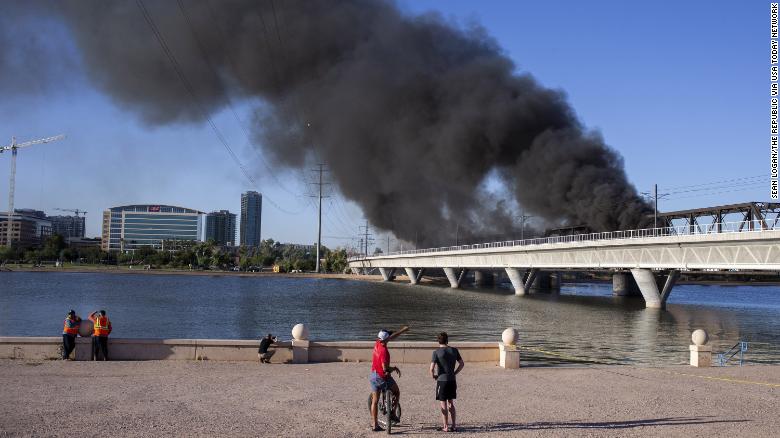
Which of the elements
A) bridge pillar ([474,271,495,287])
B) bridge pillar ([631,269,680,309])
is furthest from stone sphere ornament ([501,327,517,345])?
bridge pillar ([474,271,495,287])

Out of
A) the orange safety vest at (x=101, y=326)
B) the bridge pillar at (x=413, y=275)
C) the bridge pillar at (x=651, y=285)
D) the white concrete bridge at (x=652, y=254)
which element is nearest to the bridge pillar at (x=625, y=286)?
the white concrete bridge at (x=652, y=254)

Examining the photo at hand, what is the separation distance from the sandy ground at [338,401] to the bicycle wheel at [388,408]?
39 cm

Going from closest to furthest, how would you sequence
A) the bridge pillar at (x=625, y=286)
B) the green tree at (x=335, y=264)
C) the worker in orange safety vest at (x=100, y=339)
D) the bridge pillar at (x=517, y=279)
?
the worker in orange safety vest at (x=100, y=339) → the bridge pillar at (x=517, y=279) → the bridge pillar at (x=625, y=286) → the green tree at (x=335, y=264)

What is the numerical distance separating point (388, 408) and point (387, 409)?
6 centimetres

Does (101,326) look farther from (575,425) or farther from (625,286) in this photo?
(625,286)

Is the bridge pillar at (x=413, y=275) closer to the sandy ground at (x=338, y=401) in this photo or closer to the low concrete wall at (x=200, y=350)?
the low concrete wall at (x=200, y=350)

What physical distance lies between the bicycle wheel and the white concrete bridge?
3383 cm

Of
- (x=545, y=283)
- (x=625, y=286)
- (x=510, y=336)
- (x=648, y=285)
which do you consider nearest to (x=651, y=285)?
(x=648, y=285)

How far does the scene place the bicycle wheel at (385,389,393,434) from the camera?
10445mm

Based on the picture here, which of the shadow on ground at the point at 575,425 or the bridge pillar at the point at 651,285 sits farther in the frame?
the bridge pillar at the point at 651,285

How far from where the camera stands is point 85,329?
56.7 ft

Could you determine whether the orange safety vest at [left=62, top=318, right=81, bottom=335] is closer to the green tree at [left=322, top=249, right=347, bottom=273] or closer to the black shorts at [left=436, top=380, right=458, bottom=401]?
the black shorts at [left=436, top=380, right=458, bottom=401]

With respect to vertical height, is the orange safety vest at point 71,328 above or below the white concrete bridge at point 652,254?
below

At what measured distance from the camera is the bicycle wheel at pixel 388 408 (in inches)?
411
